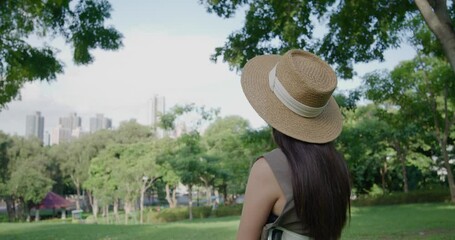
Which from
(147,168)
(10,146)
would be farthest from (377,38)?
(10,146)

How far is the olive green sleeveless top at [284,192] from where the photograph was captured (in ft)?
4.39

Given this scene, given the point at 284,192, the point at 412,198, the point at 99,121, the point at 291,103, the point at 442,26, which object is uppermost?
the point at 99,121

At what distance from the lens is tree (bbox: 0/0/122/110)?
7.15 meters

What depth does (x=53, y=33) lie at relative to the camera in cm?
778

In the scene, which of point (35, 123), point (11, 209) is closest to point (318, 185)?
point (11, 209)

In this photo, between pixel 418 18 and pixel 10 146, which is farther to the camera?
pixel 10 146

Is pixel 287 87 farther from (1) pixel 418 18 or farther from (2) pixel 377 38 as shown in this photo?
(1) pixel 418 18

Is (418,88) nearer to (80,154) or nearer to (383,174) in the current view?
(383,174)

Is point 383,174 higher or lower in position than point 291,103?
higher

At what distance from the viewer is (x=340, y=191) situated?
1.44 metres

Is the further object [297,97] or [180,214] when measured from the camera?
[180,214]

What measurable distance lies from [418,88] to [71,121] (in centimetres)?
9731

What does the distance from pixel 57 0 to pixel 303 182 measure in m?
5.83

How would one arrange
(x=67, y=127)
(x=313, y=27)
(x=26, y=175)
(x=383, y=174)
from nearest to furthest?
1. (x=313, y=27)
2. (x=383, y=174)
3. (x=26, y=175)
4. (x=67, y=127)
